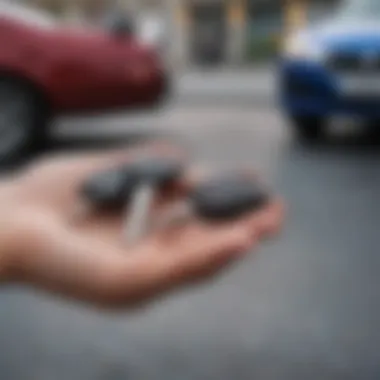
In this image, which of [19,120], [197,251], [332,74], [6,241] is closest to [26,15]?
[19,120]

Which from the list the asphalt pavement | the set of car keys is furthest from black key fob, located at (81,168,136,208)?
the asphalt pavement

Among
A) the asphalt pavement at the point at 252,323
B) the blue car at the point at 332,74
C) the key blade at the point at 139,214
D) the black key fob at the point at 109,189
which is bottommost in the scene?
the asphalt pavement at the point at 252,323

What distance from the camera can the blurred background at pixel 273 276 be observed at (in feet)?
10.7

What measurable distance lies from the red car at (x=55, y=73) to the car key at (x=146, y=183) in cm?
378

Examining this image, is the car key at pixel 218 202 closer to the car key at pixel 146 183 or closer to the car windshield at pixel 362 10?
the car key at pixel 146 183

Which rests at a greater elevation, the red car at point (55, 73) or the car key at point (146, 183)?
the red car at point (55, 73)

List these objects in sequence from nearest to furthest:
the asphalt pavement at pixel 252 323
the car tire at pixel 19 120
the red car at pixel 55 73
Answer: the asphalt pavement at pixel 252 323 → the car tire at pixel 19 120 → the red car at pixel 55 73

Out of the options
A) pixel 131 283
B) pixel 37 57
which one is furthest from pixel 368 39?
pixel 131 283

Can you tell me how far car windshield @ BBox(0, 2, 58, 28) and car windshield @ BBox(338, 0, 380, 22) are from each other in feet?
5.82

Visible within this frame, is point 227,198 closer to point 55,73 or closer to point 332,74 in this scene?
point 55,73

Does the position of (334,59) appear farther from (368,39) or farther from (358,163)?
(358,163)

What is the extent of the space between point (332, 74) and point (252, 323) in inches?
148

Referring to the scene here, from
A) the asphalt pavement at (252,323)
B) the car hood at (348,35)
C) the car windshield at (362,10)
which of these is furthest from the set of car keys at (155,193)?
the car windshield at (362,10)

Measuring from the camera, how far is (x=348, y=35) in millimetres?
7320
